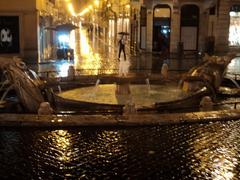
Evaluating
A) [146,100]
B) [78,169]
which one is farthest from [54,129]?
[146,100]

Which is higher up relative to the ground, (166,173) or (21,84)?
(21,84)

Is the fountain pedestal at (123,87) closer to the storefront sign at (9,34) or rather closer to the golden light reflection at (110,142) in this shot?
the golden light reflection at (110,142)

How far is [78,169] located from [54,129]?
2.57m

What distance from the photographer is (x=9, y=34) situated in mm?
28469

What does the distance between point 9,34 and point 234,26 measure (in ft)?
57.5

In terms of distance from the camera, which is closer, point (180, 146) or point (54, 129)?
point (180, 146)

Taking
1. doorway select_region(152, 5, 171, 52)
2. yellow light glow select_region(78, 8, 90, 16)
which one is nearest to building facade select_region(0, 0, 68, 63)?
doorway select_region(152, 5, 171, 52)

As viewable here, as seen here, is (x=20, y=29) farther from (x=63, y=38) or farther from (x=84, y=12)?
(x=84, y=12)

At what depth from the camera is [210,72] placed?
14219mm

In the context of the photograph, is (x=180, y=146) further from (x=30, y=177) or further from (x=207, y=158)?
(x=30, y=177)

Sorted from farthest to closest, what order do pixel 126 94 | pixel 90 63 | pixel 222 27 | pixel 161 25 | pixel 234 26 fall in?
pixel 161 25
pixel 234 26
pixel 222 27
pixel 90 63
pixel 126 94

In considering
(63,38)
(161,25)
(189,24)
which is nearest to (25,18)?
(63,38)

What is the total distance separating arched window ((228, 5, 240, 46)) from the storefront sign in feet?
54.3

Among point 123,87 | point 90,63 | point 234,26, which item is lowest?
point 123,87
